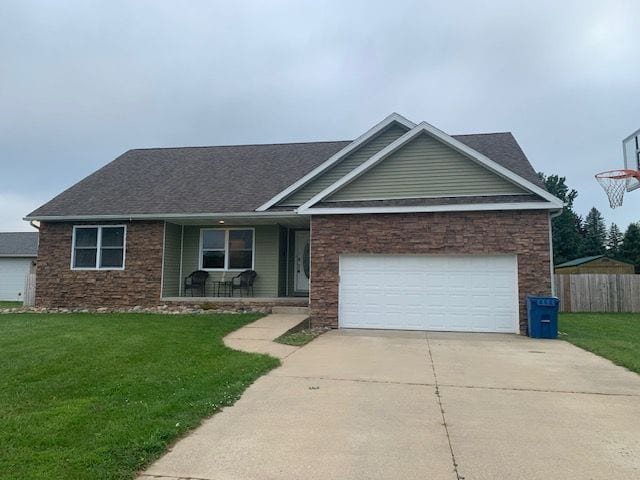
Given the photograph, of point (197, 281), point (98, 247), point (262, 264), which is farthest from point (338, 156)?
point (98, 247)

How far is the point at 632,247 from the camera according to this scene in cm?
4431

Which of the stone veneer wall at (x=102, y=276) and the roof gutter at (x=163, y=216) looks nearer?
the roof gutter at (x=163, y=216)

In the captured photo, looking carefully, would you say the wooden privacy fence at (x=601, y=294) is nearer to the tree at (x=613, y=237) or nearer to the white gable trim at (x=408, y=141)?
the white gable trim at (x=408, y=141)

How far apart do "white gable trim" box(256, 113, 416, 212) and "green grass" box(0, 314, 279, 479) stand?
4.51 meters

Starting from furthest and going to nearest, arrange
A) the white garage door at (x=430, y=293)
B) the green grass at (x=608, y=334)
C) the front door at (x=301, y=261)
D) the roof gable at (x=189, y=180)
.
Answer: the front door at (x=301, y=261)
the roof gable at (x=189, y=180)
the white garage door at (x=430, y=293)
the green grass at (x=608, y=334)

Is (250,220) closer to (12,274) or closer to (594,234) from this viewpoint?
(12,274)

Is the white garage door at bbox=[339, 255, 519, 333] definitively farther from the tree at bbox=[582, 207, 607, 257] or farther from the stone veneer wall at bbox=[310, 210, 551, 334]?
the tree at bbox=[582, 207, 607, 257]

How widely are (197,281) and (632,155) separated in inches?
527

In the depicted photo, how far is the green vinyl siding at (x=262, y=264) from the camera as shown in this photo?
49.1ft

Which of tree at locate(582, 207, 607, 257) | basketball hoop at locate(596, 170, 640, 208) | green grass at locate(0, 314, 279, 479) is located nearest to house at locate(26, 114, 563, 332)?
basketball hoop at locate(596, 170, 640, 208)

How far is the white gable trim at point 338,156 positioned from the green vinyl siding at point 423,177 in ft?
5.31

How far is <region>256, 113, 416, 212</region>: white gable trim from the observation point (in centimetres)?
1342

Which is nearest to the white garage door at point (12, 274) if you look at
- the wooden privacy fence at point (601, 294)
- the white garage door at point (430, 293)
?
the white garage door at point (430, 293)

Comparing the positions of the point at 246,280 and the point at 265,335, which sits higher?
the point at 246,280
